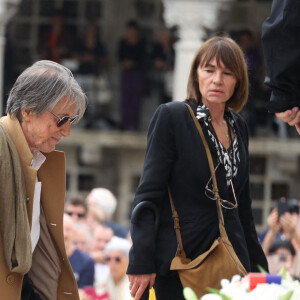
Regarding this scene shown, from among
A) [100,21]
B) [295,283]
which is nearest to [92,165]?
[100,21]

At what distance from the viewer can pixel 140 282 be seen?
4.32 metres

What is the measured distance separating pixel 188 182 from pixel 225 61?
22.6 inches

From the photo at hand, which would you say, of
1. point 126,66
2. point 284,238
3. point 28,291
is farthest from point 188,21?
point 28,291

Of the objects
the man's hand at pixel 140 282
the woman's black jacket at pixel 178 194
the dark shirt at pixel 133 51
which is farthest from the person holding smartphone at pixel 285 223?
the dark shirt at pixel 133 51

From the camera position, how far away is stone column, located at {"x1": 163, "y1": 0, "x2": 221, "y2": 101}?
1363cm

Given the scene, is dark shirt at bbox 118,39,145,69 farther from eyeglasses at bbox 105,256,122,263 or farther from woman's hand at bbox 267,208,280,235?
eyeglasses at bbox 105,256,122,263

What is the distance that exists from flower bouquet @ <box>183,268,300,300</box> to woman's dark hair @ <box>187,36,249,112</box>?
1.53 meters

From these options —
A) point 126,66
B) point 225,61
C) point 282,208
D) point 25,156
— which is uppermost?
point 225,61

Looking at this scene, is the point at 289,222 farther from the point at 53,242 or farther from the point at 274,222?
the point at 53,242

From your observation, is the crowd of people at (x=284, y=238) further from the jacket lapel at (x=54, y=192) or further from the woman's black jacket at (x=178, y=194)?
the jacket lapel at (x=54, y=192)

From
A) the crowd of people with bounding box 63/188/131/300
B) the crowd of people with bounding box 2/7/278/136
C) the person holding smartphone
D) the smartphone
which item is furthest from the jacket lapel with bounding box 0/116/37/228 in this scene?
the crowd of people with bounding box 2/7/278/136

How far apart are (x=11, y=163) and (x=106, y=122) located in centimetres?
1275

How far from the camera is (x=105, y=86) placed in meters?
17.3

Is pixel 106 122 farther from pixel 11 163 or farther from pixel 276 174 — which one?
pixel 11 163
